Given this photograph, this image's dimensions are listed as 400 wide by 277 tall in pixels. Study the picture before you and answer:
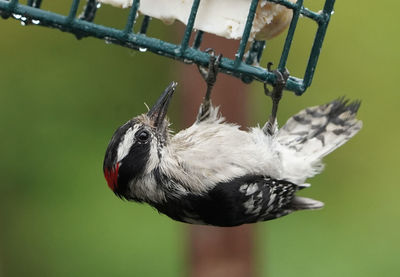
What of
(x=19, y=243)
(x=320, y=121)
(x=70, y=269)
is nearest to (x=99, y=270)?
(x=70, y=269)

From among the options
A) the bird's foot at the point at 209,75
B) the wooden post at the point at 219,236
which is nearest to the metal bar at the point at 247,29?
the bird's foot at the point at 209,75

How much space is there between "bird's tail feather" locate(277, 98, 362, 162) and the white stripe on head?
4.71 ft

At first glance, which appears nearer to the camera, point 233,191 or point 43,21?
point 43,21

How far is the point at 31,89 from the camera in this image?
809 cm

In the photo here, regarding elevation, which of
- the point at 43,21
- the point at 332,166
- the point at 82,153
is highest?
the point at 43,21

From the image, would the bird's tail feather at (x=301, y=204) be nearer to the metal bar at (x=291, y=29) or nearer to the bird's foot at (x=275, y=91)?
the bird's foot at (x=275, y=91)

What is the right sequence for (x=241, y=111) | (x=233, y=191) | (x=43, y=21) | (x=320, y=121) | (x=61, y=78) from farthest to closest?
(x=61, y=78) → (x=241, y=111) → (x=320, y=121) → (x=233, y=191) → (x=43, y=21)

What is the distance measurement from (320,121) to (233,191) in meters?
1.32

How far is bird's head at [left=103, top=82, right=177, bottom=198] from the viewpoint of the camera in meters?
4.36

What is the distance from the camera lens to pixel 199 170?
4559mm

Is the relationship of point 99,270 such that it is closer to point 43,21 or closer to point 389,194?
point 389,194

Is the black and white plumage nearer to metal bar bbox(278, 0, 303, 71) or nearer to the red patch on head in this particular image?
the red patch on head

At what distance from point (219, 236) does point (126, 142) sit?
6.24ft

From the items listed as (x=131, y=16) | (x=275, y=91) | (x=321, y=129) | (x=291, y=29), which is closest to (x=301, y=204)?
(x=321, y=129)
